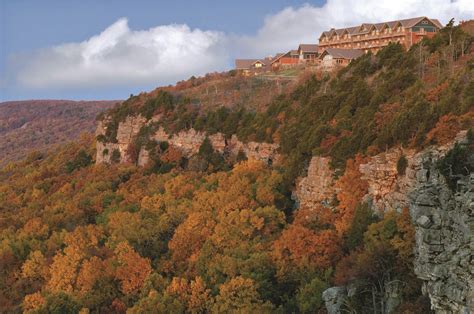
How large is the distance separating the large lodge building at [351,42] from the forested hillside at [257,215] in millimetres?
15613

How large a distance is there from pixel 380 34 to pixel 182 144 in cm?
3071

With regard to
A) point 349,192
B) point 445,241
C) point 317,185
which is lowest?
point 349,192

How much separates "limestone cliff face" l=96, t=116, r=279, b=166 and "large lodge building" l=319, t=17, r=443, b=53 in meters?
21.1

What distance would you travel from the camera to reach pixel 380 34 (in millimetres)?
74500

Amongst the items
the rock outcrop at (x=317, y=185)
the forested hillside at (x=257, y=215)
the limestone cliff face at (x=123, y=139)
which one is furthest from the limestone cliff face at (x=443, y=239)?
the limestone cliff face at (x=123, y=139)

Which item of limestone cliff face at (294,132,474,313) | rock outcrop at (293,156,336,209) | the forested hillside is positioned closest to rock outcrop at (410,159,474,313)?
Result: limestone cliff face at (294,132,474,313)

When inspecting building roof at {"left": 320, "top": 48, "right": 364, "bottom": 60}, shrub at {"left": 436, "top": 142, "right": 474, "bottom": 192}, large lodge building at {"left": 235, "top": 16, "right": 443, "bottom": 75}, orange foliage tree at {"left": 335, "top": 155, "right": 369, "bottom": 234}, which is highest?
large lodge building at {"left": 235, "top": 16, "right": 443, "bottom": 75}

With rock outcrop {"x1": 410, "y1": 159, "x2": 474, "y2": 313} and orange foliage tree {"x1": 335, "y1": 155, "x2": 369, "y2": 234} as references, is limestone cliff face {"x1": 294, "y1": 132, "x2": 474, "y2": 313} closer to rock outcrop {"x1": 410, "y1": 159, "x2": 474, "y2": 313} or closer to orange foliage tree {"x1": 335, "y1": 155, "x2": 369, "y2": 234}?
rock outcrop {"x1": 410, "y1": 159, "x2": 474, "y2": 313}

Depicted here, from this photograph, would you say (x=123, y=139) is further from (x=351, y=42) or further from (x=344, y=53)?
(x=351, y=42)

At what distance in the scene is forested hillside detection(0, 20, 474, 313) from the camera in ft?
99.3

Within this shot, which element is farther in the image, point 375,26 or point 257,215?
point 375,26

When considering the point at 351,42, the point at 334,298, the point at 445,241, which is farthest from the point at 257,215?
the point at 351,42

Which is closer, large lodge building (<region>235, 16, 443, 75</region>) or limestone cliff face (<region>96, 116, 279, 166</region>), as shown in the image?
limestone cliff face (<region>96, 116, 279, 166</region>)

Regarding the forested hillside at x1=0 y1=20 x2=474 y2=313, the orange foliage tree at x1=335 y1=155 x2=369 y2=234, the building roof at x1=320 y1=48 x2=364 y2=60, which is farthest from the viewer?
the building roof at x1=320 y1=48 x2=364 y2=60
